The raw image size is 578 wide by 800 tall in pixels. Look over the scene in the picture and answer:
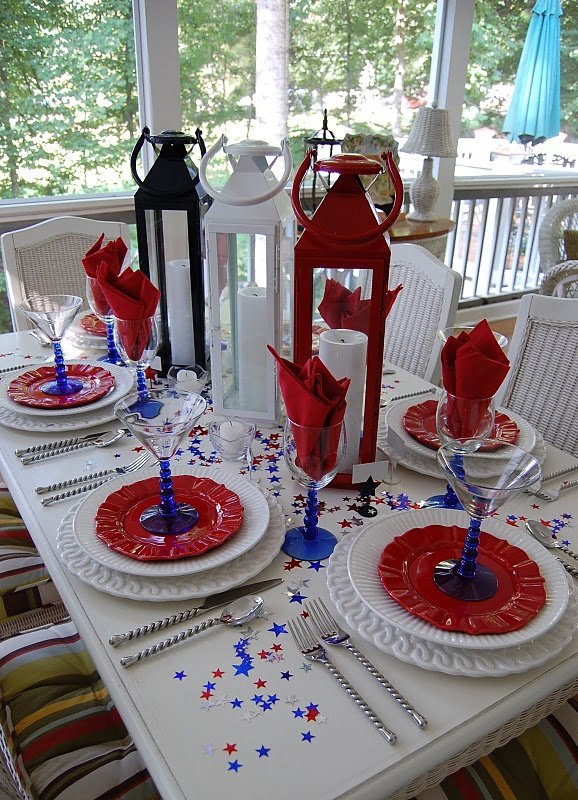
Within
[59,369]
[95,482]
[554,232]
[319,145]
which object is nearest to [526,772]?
[95,482]

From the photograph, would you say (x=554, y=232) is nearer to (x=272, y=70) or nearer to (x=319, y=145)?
(x=272, y=70)

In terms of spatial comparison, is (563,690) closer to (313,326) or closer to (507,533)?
(507,533)

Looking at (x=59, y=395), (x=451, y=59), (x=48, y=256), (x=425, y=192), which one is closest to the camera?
(x=59, y=395)

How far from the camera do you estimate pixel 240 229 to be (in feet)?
3.90

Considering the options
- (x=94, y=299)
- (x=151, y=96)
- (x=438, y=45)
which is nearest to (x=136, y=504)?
(x=94, y=299)

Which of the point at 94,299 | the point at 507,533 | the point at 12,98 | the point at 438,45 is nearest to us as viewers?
the point at 507,533

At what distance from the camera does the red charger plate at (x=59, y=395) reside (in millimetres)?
1329

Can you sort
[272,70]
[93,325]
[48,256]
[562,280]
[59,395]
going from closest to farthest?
[59,395] < [93,325] < [48,256] < [562,280] < [272,70]

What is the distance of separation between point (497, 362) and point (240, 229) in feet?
1.67

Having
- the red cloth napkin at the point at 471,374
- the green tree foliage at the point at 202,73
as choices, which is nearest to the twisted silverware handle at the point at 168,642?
the red cloth napkin at the point at 471,374

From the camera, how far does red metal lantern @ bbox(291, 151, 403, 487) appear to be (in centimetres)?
102

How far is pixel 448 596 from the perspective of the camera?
833mm

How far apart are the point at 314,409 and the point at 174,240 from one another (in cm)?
68

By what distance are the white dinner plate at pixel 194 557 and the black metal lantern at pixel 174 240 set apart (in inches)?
17.9
